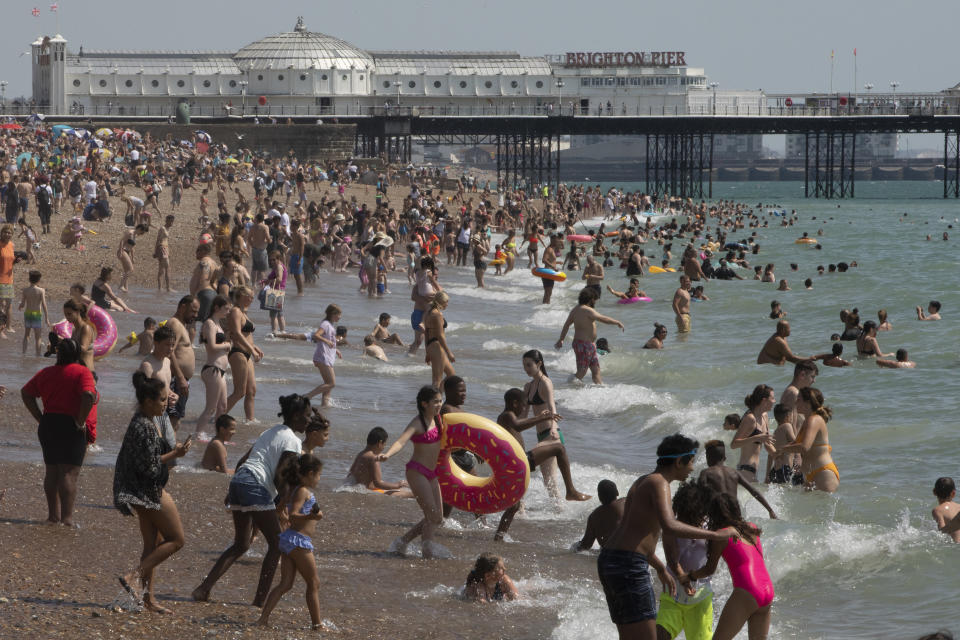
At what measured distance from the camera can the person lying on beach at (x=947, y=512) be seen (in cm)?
917

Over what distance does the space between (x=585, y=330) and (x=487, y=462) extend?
7.04 m

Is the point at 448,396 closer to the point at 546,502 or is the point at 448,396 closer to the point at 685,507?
the point at 546,502

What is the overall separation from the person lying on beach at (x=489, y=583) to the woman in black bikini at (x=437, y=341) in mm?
5323

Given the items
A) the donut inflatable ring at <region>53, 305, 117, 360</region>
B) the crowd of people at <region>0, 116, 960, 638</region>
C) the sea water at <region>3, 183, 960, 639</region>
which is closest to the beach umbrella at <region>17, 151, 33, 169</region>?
the crowd of people at <region>0, 116, 960, 638</region>

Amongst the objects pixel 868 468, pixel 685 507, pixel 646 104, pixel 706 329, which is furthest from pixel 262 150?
pixel 685 507

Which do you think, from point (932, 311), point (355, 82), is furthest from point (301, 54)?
point (932, 311)

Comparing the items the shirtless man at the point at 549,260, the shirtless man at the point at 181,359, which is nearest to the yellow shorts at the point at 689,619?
the shirtless man at the point at 181,359

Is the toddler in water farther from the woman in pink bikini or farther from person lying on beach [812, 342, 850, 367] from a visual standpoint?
person lying on beach [812, 342, 850, 367]

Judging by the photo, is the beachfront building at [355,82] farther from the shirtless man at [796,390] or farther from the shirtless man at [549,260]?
the shirtless man at [796,390]

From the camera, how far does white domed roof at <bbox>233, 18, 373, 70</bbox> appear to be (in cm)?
7938

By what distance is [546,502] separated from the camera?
9.80m

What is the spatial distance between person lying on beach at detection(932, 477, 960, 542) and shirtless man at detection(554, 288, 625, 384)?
5.22 metres

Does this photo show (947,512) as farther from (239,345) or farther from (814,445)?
(239,345)

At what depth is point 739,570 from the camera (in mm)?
5656
